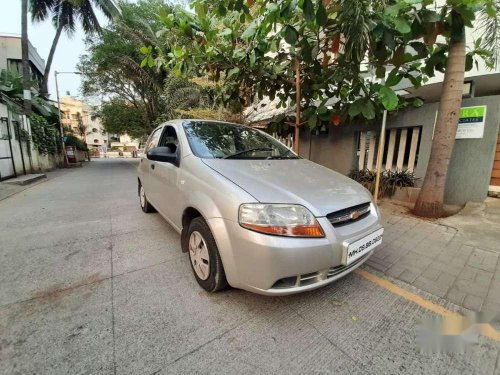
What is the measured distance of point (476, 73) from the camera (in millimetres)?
5156

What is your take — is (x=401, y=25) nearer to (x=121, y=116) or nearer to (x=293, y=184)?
(x=293, y=184)

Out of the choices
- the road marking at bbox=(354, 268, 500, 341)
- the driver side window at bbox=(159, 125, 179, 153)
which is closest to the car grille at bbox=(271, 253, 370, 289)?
the road marking at bbox=(354, 268, 500, 341)

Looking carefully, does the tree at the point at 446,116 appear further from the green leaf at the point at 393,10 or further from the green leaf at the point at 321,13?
the green leaf at the point at 321,13

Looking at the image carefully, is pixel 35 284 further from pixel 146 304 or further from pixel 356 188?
pixel 356 188

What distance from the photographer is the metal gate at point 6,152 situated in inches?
321

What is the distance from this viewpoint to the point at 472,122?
4199 mm

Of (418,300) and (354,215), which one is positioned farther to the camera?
(418,300)

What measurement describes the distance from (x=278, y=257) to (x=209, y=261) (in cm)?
68

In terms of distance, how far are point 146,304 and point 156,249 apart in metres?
1.10

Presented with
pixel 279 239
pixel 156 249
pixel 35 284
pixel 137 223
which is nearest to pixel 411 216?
pixel 279 239

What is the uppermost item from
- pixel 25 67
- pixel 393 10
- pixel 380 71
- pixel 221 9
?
pixel 25 67

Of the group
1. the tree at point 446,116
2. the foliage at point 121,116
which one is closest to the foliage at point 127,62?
the foliage at point 121,116

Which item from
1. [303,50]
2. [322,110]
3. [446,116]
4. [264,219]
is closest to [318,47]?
[303,50]

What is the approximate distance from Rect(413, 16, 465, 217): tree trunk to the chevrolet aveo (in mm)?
2401
